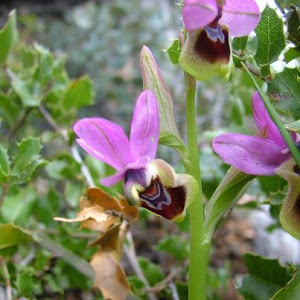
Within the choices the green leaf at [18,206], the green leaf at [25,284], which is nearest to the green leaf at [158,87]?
the green leaf at [25,284]

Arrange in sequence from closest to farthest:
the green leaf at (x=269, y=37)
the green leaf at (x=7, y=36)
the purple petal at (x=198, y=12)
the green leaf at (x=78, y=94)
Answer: the purple petal at (x=198, y=12), the green leaf at (x=269, y=37), the green leaf at (x=7, y=36), the green leaf at (x=78, y=94)

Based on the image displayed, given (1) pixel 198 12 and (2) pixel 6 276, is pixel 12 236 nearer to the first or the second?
(2) pixel 6 276

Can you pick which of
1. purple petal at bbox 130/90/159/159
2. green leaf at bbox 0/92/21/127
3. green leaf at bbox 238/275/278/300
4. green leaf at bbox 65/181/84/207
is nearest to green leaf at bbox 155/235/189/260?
green leaf at bbox 65/181/84/207

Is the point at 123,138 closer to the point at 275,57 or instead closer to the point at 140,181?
the point at 140,181

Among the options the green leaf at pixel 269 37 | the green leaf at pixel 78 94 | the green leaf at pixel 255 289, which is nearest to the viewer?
the green leaf at pixel 269 37

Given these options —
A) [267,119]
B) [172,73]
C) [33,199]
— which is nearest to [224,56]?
[267,119]

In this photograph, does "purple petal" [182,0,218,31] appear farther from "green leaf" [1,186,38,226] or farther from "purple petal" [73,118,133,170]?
"green leaf" [1,186,38,226]

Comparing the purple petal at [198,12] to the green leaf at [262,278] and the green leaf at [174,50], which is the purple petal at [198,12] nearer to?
the green leaf at [174,50]
